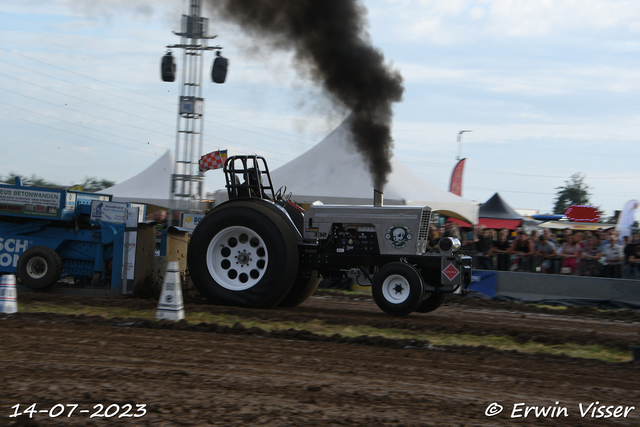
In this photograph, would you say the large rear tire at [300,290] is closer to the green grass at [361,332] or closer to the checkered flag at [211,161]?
the green grass at [361,332]

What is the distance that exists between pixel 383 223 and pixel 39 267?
5.12 m

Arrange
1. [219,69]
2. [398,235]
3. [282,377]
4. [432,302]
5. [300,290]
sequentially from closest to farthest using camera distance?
1. [282,377]
2. [398,235]
3. [432,302]
4. [300,290]
5. [219,69]

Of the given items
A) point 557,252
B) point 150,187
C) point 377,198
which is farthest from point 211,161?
point 557,252

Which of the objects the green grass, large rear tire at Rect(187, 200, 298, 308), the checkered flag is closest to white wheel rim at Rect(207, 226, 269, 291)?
large rear tire at Rect(187, 200, 298, 308)

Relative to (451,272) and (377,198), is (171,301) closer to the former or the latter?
(377,198)

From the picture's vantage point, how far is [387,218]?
8695 mm

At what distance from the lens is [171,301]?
24.6 ft

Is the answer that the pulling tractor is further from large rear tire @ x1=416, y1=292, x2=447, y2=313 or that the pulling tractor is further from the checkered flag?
the checkered flag

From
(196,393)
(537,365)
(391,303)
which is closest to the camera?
(196,393)

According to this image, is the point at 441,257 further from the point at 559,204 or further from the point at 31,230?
the point at 559,204

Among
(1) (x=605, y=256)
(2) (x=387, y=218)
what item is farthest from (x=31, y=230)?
(1) (x=605, y=256)

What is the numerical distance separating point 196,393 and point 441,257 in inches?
190

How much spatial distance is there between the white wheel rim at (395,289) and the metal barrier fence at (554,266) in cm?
552

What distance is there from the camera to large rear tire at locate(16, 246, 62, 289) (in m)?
9.49
